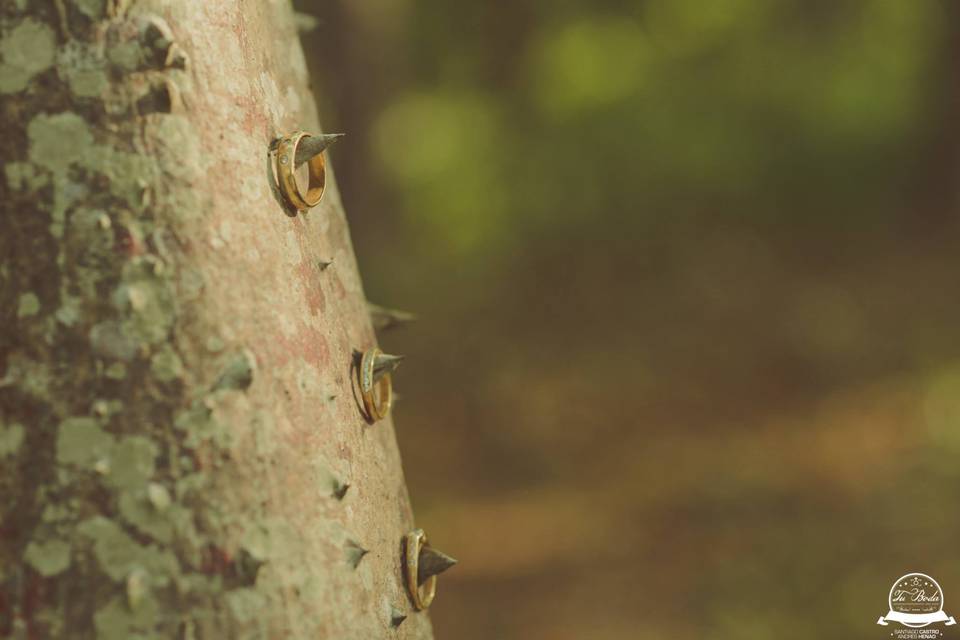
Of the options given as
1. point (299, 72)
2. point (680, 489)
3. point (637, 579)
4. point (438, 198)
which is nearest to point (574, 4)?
point (438, 198)

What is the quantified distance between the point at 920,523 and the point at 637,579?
4.27 ft

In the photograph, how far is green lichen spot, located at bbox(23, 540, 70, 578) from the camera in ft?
2.38

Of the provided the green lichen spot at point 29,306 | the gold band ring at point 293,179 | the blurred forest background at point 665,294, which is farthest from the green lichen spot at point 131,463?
the blurred forest background at point 665,294

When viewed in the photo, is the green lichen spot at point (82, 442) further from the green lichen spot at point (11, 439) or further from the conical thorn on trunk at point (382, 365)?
the conical thorn on trunk at point (382, 365)

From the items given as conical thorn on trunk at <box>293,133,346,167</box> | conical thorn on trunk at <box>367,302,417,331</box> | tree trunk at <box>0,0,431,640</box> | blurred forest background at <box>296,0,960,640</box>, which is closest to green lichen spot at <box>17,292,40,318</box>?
tree trunk at <box>0,0,431,640</box>

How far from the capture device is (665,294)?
8.27m

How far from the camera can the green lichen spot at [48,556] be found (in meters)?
0.73

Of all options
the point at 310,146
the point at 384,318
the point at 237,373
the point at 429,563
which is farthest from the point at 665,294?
the point at 237,373

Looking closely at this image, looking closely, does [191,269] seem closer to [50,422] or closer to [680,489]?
[50,422]

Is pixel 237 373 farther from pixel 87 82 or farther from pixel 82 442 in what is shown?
pixel 87 82

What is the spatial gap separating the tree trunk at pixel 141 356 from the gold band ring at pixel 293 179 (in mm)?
35

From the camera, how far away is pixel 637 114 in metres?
10.8

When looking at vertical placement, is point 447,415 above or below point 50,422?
above

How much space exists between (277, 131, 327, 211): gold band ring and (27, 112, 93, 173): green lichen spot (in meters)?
0.15
